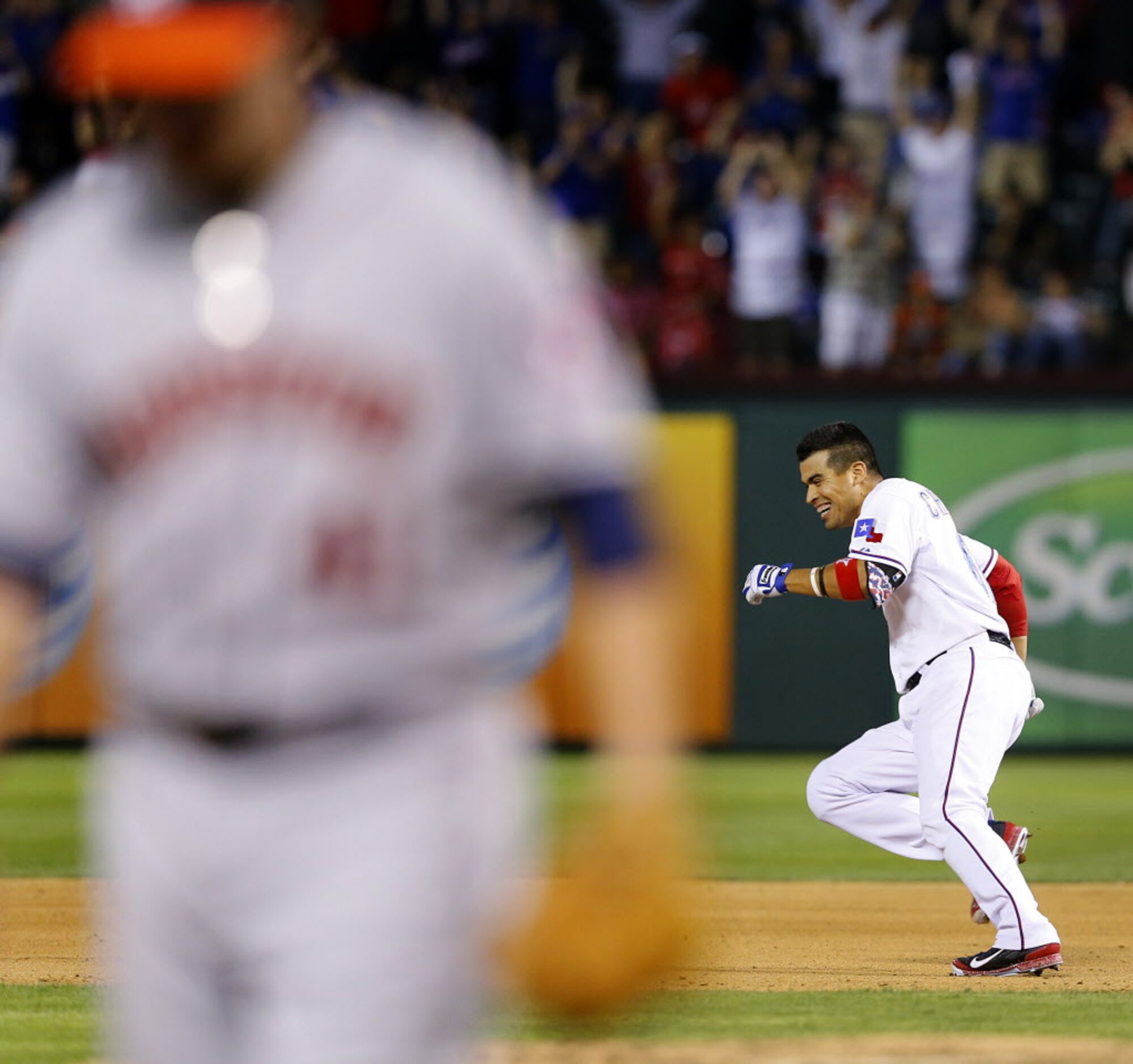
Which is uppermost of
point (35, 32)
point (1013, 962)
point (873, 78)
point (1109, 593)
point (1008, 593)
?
point (35, 32)

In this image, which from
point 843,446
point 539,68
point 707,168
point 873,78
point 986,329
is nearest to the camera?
point 843,446

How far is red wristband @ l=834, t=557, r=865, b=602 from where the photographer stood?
7672 millimetres

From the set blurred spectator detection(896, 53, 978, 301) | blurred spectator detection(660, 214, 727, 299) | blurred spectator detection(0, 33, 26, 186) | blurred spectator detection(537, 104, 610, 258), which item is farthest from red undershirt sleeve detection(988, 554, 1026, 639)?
blurred spectator detection(0, 33, 26, 186)

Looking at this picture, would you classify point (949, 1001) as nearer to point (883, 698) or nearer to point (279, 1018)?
point (279, 1018)

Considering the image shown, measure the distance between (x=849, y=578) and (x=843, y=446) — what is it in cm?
62

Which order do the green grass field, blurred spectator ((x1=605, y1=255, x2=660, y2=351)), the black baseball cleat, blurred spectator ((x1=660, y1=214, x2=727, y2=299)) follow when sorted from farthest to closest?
1. blurred spectator ((x1=660, y1=214, x2=727, y2=299))
2. blurred spectator ((x1=605, y1=255, x2=660, y2=351))
3. the black baseball cleat
4. the green grass field

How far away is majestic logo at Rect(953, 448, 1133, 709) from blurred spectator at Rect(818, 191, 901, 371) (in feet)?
4.60

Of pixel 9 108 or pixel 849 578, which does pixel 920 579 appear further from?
pixel 9 108

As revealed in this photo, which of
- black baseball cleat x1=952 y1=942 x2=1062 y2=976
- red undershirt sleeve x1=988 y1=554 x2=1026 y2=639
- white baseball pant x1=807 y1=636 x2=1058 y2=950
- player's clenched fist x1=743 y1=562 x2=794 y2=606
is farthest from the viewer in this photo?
red undershirt sleeve x1=988 y1=554 x2=1026 y2=639

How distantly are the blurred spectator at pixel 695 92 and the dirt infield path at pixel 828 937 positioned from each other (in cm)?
895

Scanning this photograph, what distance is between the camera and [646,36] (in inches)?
758

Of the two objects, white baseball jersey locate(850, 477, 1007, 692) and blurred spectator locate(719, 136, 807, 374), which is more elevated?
blurred spectator locate(719, 136, 807, 374)

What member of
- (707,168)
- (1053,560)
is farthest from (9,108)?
(1053,560)

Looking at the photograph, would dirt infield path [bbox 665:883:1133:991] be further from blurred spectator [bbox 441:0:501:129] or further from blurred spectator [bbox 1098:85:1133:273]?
blurred spectator [bbox 441:0:501:129]
